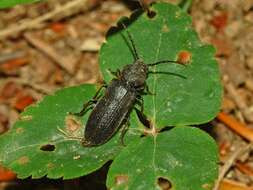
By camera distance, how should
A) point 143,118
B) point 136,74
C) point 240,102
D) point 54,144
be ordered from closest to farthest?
point 54,144 < point 143,118 < point 136,74 < point 240,102

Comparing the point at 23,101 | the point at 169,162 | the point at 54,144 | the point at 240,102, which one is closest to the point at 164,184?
the point at 169,162

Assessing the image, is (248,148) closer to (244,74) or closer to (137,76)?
(244,74)

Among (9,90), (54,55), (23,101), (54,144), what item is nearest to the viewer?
(54,144)

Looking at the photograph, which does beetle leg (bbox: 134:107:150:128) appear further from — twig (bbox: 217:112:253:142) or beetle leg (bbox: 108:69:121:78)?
twig (bbox: 217:112:253:142)

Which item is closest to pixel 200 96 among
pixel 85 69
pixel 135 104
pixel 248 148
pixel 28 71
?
pixel 135 104

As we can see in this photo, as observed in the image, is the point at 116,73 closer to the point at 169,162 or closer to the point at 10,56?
the point at 169,162
